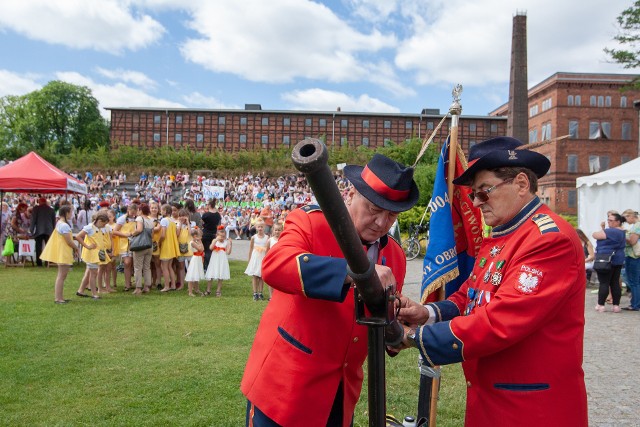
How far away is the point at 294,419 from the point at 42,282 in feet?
41.6

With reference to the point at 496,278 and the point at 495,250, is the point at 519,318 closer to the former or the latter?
the point at 496,278

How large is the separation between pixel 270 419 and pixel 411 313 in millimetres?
815

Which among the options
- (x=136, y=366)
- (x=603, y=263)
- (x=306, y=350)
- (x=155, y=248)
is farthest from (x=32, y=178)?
(x=306, y=350)

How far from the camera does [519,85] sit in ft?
109

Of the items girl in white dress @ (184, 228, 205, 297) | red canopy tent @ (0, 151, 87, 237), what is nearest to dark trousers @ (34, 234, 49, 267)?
red canopy tent @ (0, 151, 87, 237)

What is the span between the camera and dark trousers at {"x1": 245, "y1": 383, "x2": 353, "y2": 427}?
2.39m

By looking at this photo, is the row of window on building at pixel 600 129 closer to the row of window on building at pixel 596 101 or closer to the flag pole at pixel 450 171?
the row of window on building at pixel 596 101

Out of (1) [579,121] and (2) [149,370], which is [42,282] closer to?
(2) [149,370]

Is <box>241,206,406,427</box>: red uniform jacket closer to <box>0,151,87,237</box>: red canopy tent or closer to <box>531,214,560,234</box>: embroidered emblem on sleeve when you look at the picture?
<box>531,214,560,234</box>: embroidered emblem on sleeve

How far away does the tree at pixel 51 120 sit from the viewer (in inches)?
2763

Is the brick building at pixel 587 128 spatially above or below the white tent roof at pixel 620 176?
above

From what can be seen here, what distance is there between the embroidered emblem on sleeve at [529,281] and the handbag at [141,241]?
10.2m

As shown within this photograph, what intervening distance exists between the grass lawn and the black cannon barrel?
3653 mm

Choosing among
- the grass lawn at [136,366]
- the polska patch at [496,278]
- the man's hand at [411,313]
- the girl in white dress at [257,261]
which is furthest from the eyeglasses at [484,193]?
the girl in white dress at [257,261]
